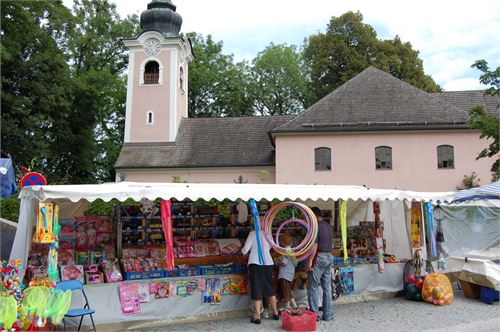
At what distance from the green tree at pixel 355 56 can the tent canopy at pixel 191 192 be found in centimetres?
2551

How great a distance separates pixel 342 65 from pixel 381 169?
14339 mm

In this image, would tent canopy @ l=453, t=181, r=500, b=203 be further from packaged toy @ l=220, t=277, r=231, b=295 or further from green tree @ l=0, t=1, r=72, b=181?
green tree @ l=0, t=1, r=72, b=181

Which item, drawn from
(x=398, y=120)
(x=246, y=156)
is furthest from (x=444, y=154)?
(x=246, y=156)

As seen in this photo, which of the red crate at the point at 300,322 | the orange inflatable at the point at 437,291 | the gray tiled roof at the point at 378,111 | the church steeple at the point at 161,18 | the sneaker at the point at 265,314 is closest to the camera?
the red crate at the point at 300,322

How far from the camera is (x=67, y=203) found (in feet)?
30.1

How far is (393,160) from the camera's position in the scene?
72.1ft

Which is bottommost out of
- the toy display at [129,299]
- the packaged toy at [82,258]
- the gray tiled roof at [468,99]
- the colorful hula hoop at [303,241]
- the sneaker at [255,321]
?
the sneaker at [255,321]

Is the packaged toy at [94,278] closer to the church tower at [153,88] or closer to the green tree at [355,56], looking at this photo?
the church tower at [153,88]

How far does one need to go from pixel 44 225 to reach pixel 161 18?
2313 cm

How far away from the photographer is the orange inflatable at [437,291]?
8.95 metres

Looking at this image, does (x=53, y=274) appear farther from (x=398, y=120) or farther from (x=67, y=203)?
(x=398, y=120)

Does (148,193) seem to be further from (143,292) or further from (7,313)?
(7,313)

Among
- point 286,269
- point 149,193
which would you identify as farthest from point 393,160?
point 149,193

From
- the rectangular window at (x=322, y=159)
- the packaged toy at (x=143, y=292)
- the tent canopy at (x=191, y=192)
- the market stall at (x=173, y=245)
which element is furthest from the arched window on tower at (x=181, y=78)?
the packaged toy at (x=143, y=292)
